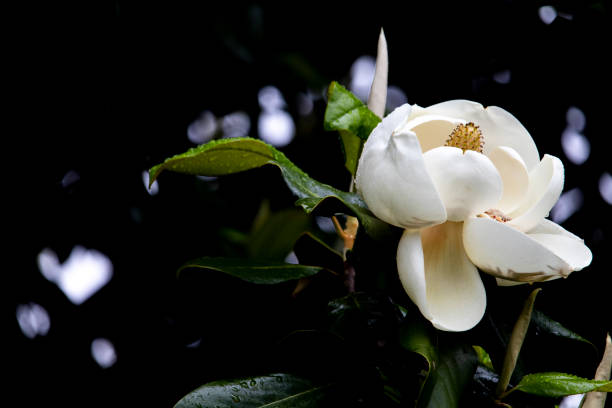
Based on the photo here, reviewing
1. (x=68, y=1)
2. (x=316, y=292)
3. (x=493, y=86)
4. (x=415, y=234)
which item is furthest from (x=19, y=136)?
(x=493, y=86)

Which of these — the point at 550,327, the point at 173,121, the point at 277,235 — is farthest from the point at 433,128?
the point at 173,121

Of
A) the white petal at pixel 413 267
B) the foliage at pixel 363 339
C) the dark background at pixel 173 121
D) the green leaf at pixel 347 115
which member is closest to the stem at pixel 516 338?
the foliage at pixel 363 339

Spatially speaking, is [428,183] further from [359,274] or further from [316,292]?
[316,292]

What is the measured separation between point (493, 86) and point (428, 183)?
Answer: 1018 mm

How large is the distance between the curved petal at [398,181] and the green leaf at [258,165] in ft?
0.12

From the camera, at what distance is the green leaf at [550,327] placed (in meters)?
0.67

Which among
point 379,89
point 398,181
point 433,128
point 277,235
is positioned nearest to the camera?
point 398,181

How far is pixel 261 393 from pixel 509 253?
287 millimetres

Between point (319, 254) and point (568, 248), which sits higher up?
point (568, 248)

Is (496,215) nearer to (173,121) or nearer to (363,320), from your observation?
(363,320)

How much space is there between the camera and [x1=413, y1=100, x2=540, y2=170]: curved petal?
0.65 metres

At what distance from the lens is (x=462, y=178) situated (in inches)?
21.3

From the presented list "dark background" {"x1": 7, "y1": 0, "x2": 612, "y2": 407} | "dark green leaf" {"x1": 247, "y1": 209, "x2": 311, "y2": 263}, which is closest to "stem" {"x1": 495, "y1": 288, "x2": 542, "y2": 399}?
"dark background" {"x1": 7, "y1": 0, "x2": 612, "y2": 407}

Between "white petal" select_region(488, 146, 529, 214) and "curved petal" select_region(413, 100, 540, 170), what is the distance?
0.02 metres
